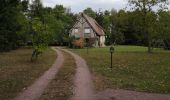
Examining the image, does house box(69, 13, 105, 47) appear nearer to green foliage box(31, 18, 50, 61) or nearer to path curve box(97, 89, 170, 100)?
green foliage box(31, 18, 50, 61)

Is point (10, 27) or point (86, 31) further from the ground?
point (10, 27)

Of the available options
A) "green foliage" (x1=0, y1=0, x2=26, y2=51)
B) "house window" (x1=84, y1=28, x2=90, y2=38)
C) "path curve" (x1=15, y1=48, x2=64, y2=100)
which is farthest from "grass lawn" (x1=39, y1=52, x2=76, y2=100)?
"house window" (x1=84, y1=28, x2=90, y2=38)

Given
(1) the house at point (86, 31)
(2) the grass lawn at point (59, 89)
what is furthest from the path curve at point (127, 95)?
(1) the house at point (86, 31)

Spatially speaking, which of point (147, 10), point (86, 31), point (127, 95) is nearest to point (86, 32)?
point (86, 31)

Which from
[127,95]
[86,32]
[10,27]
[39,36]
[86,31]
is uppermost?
[10,27]

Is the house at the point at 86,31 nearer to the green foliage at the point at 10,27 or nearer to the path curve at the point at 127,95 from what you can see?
the green foliage at the point at 10,27

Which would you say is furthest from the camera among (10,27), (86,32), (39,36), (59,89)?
(86,32)

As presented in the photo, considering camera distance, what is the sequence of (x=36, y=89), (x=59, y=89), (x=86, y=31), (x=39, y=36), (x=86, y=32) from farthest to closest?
(x=86, y=32), (x=86, y=31), (x=39, y=36), (x=59, y=89), (x=36, y=89)

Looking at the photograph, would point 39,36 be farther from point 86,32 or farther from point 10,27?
point 86,32

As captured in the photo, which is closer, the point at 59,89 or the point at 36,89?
the point at 36,89

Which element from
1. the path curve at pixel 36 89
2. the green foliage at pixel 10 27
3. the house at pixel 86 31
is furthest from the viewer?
the house at pixel 86 31

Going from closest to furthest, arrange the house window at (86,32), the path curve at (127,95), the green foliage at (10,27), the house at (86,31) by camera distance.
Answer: the path curve at (127,95), the green foliage at (10,27), the house at (86,31), the house window at (86,32)

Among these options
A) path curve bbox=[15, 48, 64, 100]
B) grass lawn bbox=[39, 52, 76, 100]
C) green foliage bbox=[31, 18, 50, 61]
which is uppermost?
green foliage bbox=[31, 18, 50, 61]

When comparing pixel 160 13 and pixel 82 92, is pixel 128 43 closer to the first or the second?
pixel 160 13
